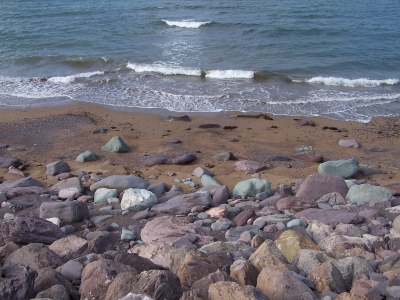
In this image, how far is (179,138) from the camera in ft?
35.7

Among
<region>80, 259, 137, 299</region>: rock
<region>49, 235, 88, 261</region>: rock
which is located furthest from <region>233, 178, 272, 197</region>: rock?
<region>80, 259, 137, 299</region>: rock

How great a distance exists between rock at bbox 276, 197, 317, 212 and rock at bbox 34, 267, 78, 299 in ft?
12.5

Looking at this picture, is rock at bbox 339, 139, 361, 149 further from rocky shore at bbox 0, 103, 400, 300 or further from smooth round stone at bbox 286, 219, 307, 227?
smooth round stone at bbox 286, 219, 307, 227

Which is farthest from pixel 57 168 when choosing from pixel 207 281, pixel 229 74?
pixel 229 74

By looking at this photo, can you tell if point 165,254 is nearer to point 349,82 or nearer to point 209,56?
point 349,82

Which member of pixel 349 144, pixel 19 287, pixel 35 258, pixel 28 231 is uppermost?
pixel 19 287

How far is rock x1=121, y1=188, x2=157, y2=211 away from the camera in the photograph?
677cm

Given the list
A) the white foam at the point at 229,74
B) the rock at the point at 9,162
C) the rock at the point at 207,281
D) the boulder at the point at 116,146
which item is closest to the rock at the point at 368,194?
the rock at the point at 207,281

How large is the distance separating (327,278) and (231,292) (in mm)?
1069

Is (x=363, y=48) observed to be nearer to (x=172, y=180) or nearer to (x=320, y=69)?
(x=320, y=69)

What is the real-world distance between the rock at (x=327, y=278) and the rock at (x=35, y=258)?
8.06 feet

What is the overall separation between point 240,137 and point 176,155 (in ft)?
7.03

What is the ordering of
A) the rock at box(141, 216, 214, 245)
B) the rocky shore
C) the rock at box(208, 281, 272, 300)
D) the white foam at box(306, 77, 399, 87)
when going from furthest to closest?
1. the white foam at box(306, 77, 399, 87)
2. the rock at box(141, 216, 214, 245)
3. the rocky shore
4. the rock at box(208, 281, 272, 300)

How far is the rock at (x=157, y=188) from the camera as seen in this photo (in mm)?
7675
